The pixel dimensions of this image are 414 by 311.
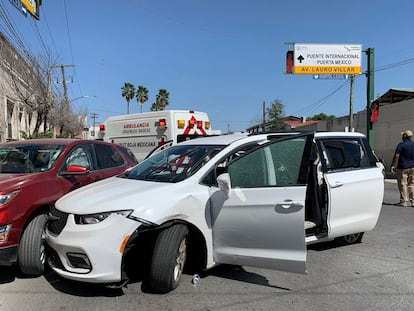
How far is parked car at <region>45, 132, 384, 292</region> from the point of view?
3.62m

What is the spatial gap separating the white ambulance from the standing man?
551 cm

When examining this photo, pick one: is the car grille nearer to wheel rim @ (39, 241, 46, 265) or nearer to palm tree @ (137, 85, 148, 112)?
wheel rim @ (39, 241, 46, 265)

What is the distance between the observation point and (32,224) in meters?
4.33

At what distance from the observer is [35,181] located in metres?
4.54

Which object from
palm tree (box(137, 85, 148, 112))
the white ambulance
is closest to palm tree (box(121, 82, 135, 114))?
palm tree (box(137, 85, 148, 112))

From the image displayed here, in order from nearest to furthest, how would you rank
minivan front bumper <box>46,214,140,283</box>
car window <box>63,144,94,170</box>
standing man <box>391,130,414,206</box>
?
minivan front bumper <box>46,214,140,283</box>
car window <box>63,144,94,170</box>
standing man <box>391,130,414,206</box>

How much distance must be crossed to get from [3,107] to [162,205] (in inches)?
850

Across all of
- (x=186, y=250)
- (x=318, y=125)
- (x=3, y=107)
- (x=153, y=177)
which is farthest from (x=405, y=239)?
(x=318, y=125)

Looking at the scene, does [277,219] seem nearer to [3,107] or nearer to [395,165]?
[395,165]

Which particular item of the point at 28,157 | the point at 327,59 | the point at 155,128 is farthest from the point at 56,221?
the point at 327,59

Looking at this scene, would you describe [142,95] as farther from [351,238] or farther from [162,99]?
[351,238]

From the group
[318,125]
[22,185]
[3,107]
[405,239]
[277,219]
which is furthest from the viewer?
[318,125]

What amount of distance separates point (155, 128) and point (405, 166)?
6.88 metres

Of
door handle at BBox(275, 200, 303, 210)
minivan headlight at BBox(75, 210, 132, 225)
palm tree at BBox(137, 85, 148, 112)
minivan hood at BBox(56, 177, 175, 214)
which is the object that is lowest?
minivan headlight at BBox(75, 210, 132, 225)
